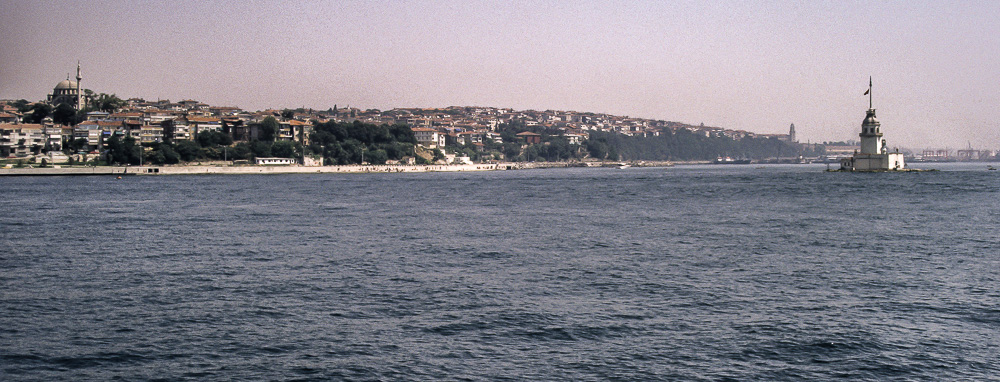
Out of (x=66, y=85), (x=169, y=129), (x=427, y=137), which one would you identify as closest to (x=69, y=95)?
(x=66, y=85)

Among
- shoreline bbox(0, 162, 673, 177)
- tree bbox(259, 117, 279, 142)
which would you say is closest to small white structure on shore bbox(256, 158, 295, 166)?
shoreline bbox(0, 162, 673, 177)

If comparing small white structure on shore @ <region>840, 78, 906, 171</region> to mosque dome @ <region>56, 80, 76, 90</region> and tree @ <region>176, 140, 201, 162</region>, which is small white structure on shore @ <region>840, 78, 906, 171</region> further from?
mosque dome @ <region>56, 80, 76, 90</region>

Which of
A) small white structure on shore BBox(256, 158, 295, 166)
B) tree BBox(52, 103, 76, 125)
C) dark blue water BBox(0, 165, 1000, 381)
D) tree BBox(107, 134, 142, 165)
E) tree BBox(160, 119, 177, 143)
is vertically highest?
tree BBox(52, 103, 76, 125)

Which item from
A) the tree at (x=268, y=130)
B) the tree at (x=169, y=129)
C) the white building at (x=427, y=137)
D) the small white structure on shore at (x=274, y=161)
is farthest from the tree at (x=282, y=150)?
the white building at (x=427, y=137)

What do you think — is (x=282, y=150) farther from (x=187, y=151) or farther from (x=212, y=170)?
(x=212, y=170)

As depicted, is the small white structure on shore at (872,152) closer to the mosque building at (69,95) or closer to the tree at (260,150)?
the tree at (260,150)

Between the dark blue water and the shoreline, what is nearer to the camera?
the dark blue water
